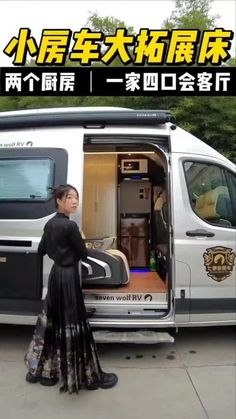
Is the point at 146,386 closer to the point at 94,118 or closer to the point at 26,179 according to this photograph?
the point at 26,179

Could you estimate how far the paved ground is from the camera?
10.7ft

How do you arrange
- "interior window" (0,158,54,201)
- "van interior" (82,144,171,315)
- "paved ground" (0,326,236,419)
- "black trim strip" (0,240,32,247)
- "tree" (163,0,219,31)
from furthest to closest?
"tree" (163,0,219,31)
"van interior" (82,144,171,315)
"interior window" (0,158,54,201)
"black trim strip" (0,240,32,247)
"paved ground" (0,326,236,419)

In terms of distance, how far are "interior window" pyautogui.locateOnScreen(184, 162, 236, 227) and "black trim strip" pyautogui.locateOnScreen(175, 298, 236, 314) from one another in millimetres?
786

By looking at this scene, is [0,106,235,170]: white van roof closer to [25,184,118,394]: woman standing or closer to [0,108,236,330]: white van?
[0,108,236,330]: white van

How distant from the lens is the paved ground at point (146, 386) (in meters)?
3.27

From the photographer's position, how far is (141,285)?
494 cm

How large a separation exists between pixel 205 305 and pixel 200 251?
0.56m

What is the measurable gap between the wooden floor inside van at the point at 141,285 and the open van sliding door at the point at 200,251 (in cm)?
51

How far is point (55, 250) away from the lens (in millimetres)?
3457

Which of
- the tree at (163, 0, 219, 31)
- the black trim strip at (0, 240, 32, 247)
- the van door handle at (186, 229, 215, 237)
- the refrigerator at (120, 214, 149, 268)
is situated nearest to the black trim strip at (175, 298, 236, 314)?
the van door handle at (186, 229, 215, 237)

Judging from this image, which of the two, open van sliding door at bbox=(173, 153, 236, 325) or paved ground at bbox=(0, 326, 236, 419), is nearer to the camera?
paved ground at bbox=(0, 326, 236, 419)

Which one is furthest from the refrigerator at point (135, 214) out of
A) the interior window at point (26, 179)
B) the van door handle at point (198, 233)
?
the interior window at point (26, 179)

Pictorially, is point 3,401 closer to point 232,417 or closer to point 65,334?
point 65,334

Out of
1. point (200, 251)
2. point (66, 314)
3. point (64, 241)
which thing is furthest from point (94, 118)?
point (66, 314)
